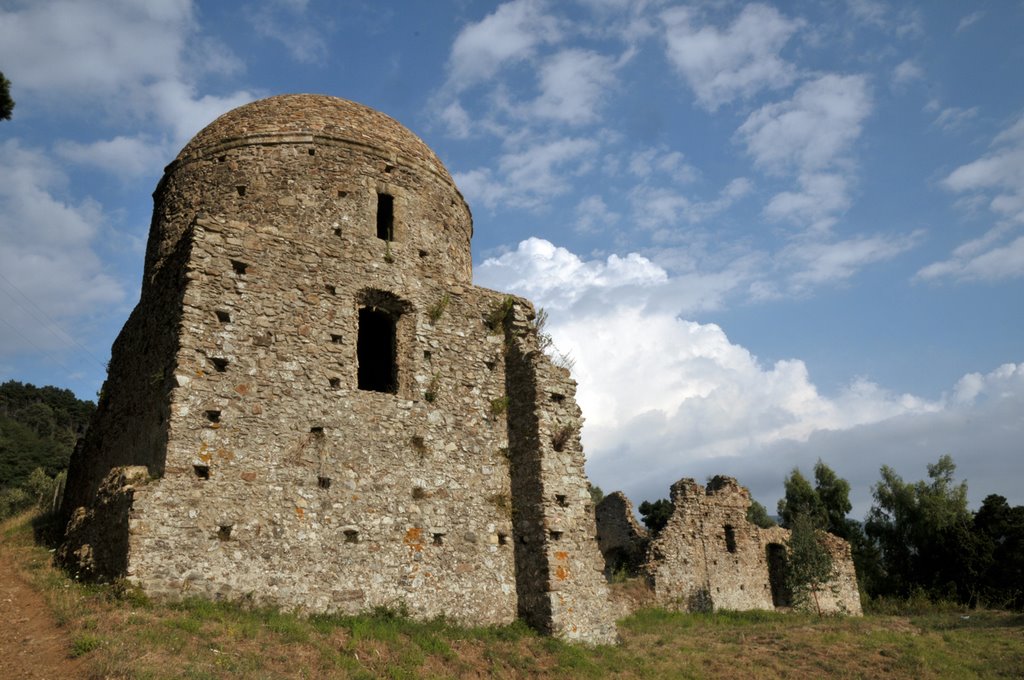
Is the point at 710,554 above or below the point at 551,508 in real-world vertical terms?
below

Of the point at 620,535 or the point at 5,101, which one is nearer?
the point at 5,101

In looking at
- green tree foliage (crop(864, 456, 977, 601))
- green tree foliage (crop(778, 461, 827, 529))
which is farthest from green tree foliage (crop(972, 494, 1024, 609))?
green tree foliage (crop(778, 461, 827, 529))

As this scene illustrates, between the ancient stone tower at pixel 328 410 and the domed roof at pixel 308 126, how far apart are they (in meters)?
0.06

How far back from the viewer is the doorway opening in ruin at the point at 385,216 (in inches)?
558

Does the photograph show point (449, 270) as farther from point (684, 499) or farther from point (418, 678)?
point (684, 499)

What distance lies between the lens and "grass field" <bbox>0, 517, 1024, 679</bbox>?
8.10 metres

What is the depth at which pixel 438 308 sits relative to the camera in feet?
44.3

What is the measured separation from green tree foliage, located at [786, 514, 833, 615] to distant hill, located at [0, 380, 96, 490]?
28.1 metres

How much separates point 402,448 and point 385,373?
3.06 meters

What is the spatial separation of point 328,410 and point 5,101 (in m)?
6.29

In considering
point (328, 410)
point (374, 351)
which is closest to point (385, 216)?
point (374, 351)

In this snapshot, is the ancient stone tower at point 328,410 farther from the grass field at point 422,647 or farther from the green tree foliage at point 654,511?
the green tree foliage at point 654,511

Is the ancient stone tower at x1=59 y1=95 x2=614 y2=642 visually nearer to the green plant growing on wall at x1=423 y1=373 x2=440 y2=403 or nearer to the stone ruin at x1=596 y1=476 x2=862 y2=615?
the green plant growing on wall at x1=423 y1=373 x2=440 y2=403

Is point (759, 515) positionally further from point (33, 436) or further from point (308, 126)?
point (33, 436)
